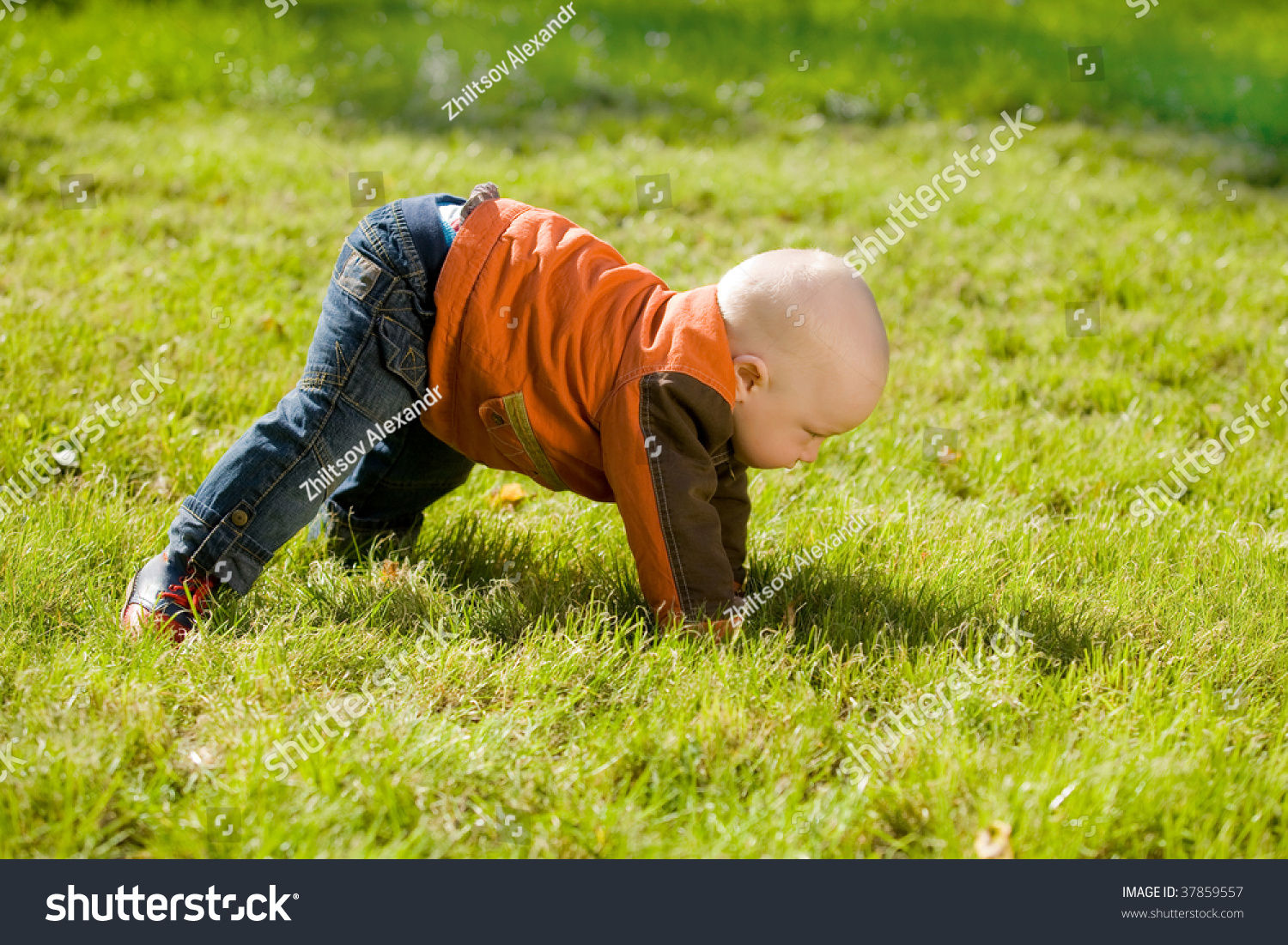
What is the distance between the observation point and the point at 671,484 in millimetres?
2459

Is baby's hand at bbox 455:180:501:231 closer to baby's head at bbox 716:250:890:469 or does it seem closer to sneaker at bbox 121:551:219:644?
baby's head at bbox 716:250:890:469

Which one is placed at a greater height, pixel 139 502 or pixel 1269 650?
pixel 139 502

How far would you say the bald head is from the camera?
2.53 m

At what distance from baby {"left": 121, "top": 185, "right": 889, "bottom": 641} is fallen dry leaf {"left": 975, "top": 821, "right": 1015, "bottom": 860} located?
764 millimetres

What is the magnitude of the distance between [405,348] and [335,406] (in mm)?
222

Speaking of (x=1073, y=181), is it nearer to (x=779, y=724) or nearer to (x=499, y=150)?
(x=499, y=150)

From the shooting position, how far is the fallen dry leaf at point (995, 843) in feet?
6.33

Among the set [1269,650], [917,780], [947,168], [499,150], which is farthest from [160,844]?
[947,168]

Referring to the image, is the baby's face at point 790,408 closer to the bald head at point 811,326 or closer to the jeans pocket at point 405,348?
the bald head at point 811,326

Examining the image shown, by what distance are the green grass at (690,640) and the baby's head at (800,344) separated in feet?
1.70

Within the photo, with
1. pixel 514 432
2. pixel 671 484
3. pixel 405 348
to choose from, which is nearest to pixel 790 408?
pixel 671 484

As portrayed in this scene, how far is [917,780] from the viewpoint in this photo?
2119mm

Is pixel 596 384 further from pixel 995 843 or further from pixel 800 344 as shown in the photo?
pixel 995 843

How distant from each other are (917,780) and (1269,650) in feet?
3.61
